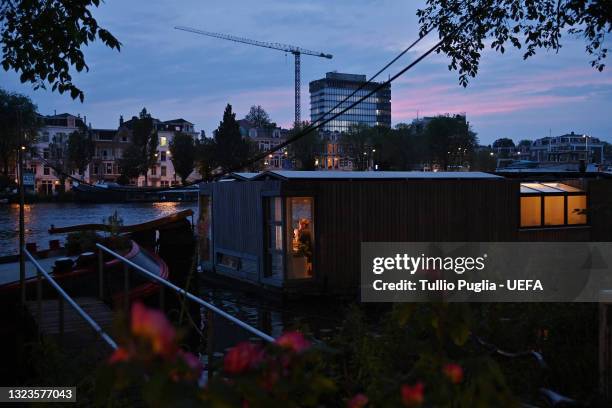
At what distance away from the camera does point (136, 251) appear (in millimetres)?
13406

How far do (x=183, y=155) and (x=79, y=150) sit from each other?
1396cm

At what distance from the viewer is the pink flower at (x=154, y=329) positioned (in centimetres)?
151

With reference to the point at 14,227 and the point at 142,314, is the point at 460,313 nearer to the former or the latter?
the point at 142,314

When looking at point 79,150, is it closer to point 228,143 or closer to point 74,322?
point 228,143

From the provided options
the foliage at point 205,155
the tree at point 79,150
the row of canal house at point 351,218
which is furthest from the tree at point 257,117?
the row of canal house at point 351,218

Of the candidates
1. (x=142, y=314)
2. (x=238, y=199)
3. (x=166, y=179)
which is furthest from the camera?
(x=166, y=179)

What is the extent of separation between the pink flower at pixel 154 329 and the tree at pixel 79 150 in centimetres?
8910

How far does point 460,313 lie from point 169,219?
16.8m

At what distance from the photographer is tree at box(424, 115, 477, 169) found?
106 m

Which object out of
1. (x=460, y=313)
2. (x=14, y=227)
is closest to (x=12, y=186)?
(x=14, y=227)

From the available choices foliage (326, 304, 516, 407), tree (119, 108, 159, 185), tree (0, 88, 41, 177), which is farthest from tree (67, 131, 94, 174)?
foliage (326, 304, 516, 407)

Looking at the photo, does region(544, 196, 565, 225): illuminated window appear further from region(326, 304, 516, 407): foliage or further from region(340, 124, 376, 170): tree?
region(340, 124, 376, 170): tree

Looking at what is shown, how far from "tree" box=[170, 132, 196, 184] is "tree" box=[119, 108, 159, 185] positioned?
10.1ft

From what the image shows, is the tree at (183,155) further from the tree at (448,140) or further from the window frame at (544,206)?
the window frame at (544,206)
